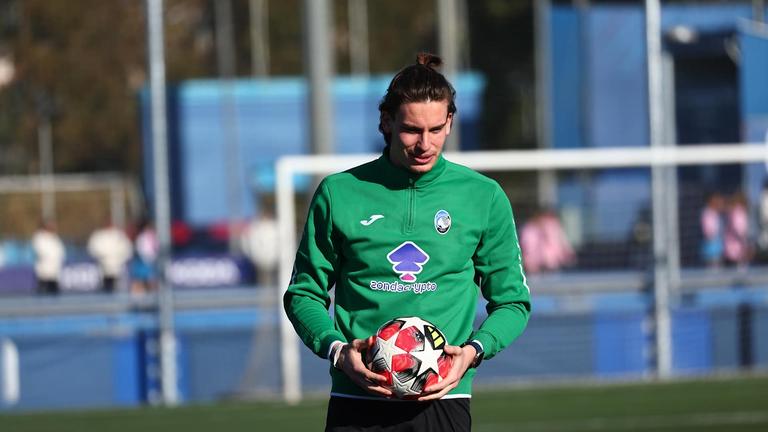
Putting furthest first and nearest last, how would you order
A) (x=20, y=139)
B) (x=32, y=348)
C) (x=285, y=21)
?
(x=285, y=21) < (x=20, y=139) < (x=32, y=348)

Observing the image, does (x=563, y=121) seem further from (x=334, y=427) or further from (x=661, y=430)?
(x=334, y=427)

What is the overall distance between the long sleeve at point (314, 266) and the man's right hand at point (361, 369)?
230 millimetres

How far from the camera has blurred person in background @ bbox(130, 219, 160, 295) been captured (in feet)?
67.5

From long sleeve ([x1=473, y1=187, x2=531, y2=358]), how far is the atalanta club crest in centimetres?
13

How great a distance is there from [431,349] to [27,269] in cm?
2852

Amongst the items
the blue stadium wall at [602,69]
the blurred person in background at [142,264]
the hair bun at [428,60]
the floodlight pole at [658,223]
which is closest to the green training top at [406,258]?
the hair bun at [428,60]

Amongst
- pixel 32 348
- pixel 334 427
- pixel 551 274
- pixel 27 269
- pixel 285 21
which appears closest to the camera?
pixel 334 427

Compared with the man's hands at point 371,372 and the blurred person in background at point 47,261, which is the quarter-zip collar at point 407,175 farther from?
the blurred person in background at point 47,261

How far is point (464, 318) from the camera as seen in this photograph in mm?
4348

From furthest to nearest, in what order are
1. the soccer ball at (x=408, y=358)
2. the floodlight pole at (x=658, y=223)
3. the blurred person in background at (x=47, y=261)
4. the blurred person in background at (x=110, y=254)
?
the blurred person in background at (x=110, y=254), the blurred person in background at (x=47, y=261), the floodlight pole at (x=658, y=223), the soccer ball at (x=408, y=358)

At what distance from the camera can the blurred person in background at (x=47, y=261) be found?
2169 cm

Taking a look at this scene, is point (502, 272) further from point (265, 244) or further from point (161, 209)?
point (265, 244)

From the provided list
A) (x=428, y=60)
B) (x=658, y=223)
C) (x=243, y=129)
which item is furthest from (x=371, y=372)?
(x=243, y=129)

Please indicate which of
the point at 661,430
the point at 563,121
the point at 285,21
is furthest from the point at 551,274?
the point at 285,21
